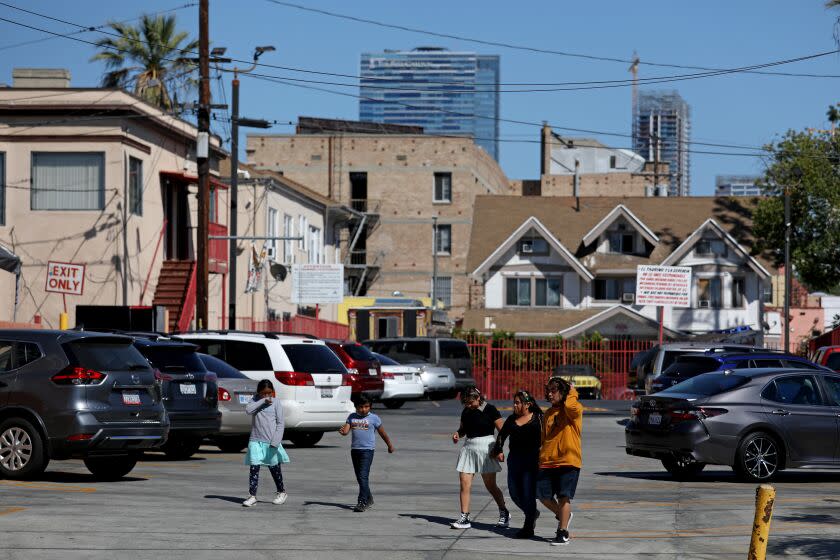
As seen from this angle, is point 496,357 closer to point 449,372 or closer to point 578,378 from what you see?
point 578,378

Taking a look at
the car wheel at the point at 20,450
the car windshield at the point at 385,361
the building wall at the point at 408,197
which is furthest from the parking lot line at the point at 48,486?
the building wall at the point at 408,197

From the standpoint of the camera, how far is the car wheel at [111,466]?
17897 millimetres

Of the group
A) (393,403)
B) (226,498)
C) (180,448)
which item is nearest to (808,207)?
(393,403)

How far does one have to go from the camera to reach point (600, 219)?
223 ft

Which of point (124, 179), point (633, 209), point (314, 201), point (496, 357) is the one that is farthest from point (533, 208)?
point (124, 179)

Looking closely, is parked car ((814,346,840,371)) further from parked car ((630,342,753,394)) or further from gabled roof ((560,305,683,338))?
gabled roof ((560,305,683,338))

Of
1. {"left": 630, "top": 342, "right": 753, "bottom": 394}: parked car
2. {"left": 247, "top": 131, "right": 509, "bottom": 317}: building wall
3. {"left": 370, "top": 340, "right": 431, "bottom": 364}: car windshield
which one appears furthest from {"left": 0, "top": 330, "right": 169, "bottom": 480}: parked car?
{"left": 247, "top": 131, "right": 509, "bottom": 317}: building wall

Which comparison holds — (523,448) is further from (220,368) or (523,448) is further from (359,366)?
(359,366)

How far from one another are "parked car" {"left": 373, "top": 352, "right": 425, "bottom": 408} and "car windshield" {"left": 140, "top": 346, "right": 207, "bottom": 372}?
18.4m

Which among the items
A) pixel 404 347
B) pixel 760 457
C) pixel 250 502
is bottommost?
pixel 250 502

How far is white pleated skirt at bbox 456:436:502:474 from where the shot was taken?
1413 cm

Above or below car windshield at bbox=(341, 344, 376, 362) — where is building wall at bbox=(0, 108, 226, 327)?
above

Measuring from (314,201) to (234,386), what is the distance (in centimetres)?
4159

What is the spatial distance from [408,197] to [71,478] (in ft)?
208
